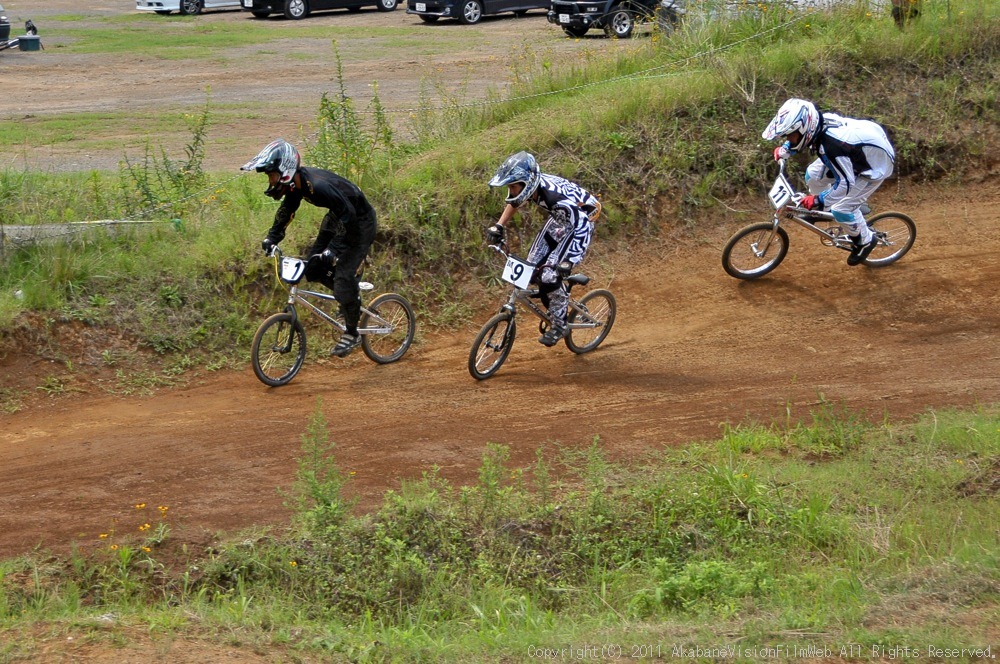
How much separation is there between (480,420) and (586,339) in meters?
2.14

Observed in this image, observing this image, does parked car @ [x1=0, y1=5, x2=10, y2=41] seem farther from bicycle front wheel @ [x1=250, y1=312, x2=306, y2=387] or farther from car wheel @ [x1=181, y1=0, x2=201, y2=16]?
bicycle front wheel @ [x1=250, y1=312, x2=306, y2=387]

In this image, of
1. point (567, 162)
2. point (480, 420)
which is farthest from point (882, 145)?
point (480, 420)

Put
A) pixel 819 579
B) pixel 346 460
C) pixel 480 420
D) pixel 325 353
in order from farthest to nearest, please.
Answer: pixel 325 353 → pixel 480 420 → pixel 346 460 → pixel 819 579

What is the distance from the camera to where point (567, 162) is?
1291 centimetres

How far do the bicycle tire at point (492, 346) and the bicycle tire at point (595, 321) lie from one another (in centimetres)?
78

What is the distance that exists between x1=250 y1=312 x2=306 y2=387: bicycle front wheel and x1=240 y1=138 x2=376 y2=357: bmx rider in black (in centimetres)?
40

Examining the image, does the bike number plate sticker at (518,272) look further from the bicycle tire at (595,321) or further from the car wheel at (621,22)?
the car wheel at (621,22)

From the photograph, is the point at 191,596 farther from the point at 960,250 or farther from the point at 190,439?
the point at 960,250

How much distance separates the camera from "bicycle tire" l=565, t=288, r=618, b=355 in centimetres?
1027

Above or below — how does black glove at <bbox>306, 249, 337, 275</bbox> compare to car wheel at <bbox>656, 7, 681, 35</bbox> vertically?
below

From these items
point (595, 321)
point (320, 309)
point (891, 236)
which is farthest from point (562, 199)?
point (891, 236)

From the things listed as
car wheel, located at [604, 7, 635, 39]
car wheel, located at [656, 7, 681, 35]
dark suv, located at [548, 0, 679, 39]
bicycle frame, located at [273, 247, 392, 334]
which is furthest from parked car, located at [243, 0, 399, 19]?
bicycle frame, located at [273, 247, 392, 334]

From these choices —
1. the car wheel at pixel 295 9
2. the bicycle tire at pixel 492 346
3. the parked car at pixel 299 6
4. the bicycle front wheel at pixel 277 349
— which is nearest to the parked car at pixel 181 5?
the parked car at pixel 299 6

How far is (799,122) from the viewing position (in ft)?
35.3
